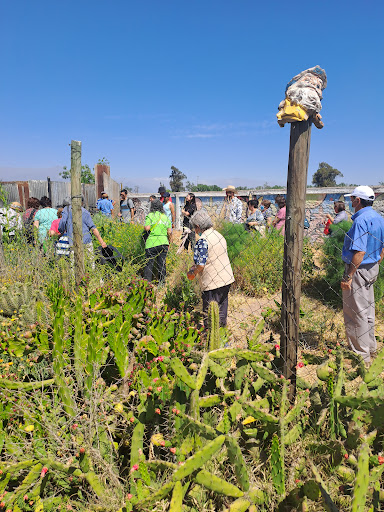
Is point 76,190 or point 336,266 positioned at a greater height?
point 76,190

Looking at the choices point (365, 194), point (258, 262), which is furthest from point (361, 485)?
point (258, 262)

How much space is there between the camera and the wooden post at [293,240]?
6.87 ft

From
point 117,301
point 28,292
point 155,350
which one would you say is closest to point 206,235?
point 117,301

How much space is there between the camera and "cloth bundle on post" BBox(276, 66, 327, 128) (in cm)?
201

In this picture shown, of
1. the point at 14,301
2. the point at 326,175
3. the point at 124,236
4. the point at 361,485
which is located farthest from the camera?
the point at 326,175

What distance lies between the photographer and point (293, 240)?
2207 millimetres

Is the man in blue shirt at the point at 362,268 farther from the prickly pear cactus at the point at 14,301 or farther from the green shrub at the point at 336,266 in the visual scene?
the prickly pear cactus at the point at 14,301

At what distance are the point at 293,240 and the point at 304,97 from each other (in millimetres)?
861

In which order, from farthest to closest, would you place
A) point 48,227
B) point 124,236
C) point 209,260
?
point 124,236 < point 48,227 < point 209,260

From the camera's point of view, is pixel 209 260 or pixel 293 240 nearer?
pixel 293 240

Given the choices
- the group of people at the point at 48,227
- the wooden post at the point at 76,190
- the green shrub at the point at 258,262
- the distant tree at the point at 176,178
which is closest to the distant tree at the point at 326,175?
the distant tree at the point at 176,178

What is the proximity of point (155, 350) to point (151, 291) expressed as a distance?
116 cm

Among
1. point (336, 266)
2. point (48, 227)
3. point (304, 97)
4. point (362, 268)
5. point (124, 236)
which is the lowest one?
point (336, 266)

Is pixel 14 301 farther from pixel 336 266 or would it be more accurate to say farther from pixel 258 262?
pixel 336 266
